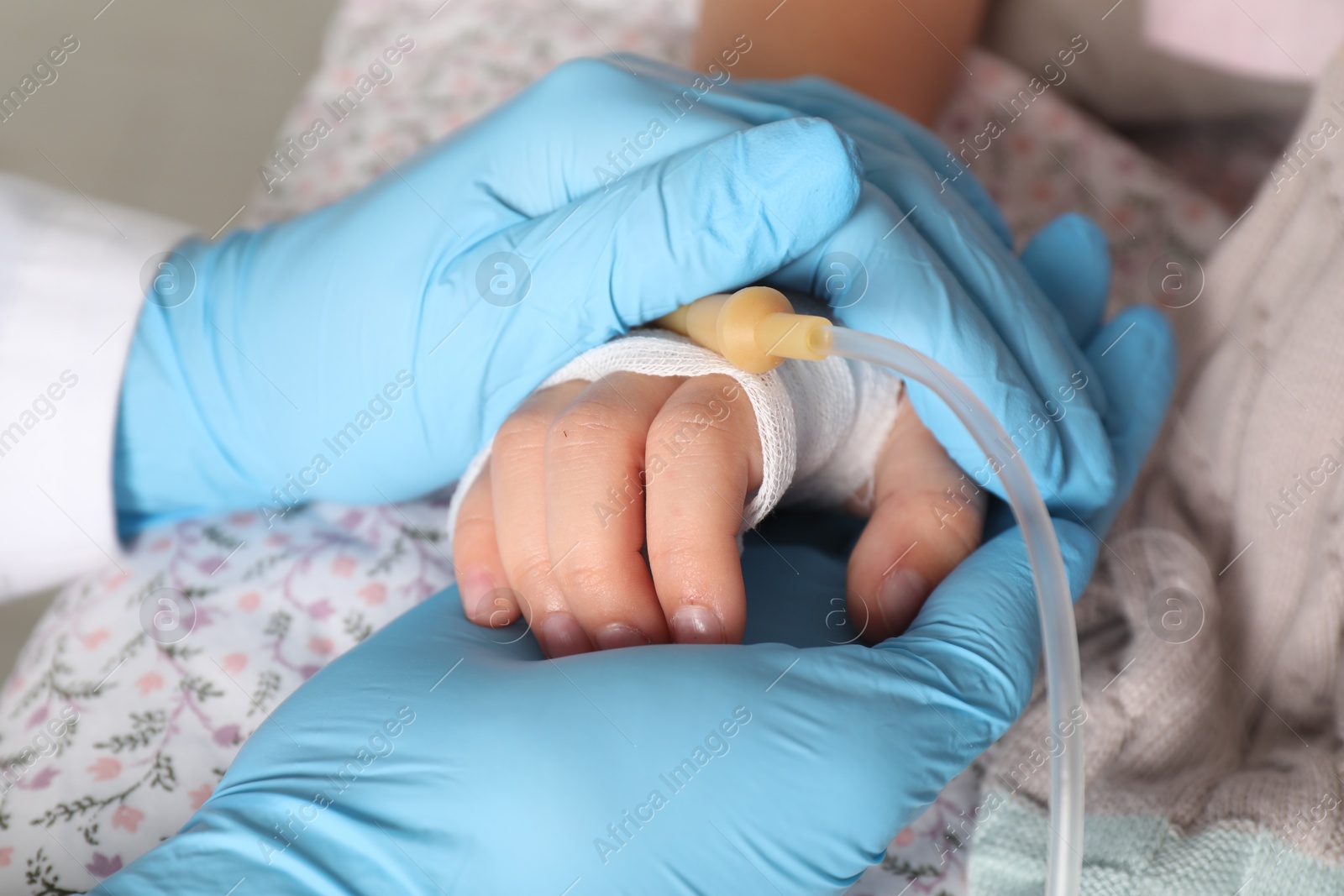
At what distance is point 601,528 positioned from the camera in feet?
2.37

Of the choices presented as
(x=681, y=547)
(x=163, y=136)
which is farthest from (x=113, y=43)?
(x=681, y=547)

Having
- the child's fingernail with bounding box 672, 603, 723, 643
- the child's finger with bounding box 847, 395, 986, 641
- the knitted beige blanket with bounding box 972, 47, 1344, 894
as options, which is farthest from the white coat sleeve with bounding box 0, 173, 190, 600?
the knitted beige blanket with bounding box 972, 47, 1344, 894

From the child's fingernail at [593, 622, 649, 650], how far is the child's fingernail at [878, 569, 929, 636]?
0.23m

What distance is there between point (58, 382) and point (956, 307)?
99 cm

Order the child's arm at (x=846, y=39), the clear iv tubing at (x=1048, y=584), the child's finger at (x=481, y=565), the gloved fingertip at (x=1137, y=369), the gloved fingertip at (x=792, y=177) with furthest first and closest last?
the child's arm at (x=846, y=39) < the gloved fingertip at (x=1137, y=369) < the child's finger at (x=481, y=565) < the gloved fingertip at (x=792, y=177) < the clear iv tubing at (x=1048, y=584)

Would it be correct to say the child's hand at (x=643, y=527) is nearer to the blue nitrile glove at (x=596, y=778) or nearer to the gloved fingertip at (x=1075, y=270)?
the blue nitrile glove at (x=596, y=778)

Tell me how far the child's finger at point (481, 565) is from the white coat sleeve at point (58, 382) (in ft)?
1.55

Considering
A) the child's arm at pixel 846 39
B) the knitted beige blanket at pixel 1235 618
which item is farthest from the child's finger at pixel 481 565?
the child's arm at pixel 846 39

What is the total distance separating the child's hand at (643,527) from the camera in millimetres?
712

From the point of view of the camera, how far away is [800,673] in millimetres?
670

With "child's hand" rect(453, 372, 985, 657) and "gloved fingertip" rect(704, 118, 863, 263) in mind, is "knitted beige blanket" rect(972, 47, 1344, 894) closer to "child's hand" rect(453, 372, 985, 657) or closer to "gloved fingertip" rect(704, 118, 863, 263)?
"child's hand" rect(453, 372, 985, 657)

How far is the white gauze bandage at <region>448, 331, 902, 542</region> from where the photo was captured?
0.74 metres

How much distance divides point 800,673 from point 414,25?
4.64 feet

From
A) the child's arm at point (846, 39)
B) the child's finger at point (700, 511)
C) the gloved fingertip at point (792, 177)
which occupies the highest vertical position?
the child's arm at point (846, 39)
